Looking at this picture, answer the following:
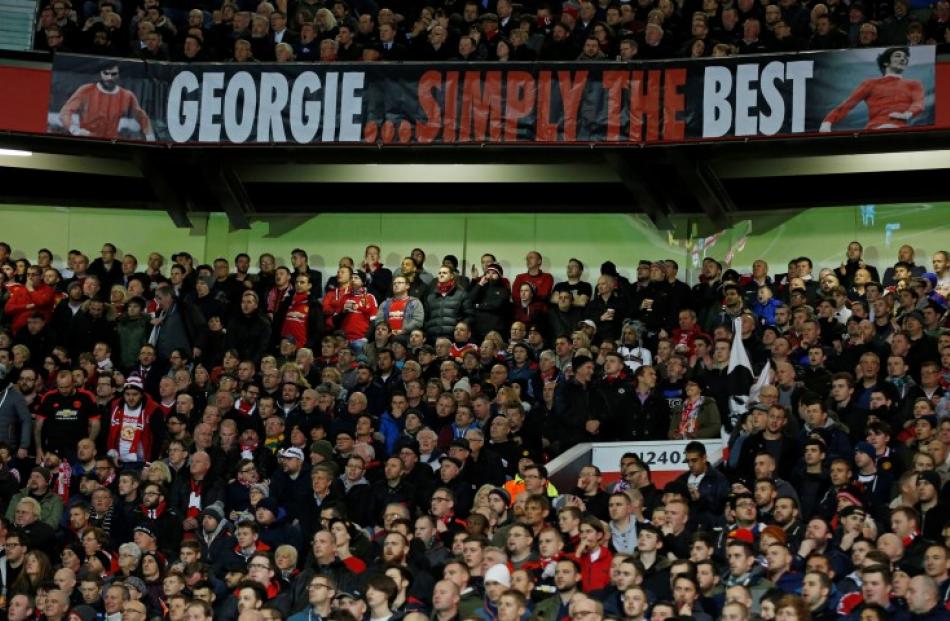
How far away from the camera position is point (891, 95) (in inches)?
768

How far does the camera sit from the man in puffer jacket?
19938 mm

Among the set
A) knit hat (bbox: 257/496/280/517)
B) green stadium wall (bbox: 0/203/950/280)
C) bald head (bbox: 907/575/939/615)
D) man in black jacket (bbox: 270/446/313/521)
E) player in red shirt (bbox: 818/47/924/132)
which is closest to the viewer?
bald head (bbox: 907/575/939/615)

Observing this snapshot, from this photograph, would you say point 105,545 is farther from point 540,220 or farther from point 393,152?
point 540,220

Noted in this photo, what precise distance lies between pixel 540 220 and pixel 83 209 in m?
5.98

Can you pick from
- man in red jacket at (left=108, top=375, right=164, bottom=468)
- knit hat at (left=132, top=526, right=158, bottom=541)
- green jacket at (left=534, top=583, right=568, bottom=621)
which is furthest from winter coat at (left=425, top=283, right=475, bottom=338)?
green jacket at (left=534, top=583, right=568, bottom=621)

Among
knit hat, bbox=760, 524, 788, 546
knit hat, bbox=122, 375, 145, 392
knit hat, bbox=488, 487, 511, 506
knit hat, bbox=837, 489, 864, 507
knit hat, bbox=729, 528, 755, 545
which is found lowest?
knit hat, bbox=729, 528, 755, 545

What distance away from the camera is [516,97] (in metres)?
20.8

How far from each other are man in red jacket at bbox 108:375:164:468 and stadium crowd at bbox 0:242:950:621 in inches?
0.9

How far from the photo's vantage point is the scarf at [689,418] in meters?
16.2

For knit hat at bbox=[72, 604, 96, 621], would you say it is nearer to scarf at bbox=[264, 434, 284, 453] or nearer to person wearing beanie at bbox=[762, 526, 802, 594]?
scarf at bbox=[264, 434, 284, 453]

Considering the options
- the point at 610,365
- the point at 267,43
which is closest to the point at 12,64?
the point at 267,43

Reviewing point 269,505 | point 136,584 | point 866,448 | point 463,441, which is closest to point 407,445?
point 463,441

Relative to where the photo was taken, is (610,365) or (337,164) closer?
(610,365)

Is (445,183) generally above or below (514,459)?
above
